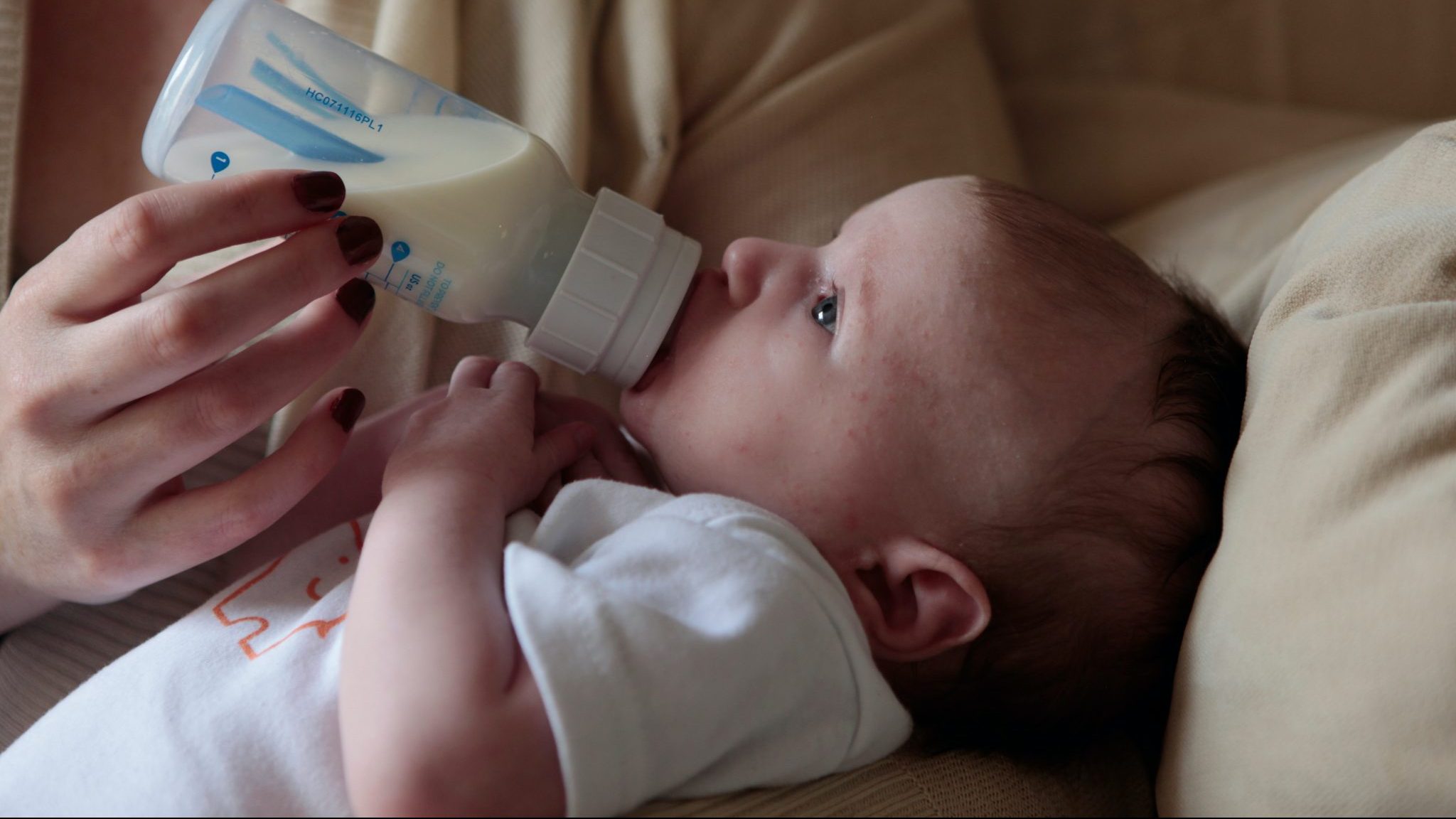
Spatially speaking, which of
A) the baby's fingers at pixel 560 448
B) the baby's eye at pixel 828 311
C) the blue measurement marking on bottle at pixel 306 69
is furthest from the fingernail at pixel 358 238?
the baby's eye at pixel 828 311

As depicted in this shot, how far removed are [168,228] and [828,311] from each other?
49 centimetres

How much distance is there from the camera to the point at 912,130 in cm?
123

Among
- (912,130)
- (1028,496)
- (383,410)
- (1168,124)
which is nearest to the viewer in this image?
(1028,496)

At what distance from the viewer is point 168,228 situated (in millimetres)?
708

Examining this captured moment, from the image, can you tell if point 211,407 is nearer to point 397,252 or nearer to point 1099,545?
point 397,252

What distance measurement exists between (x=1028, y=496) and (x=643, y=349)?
13.0 inches

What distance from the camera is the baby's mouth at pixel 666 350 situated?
94cm

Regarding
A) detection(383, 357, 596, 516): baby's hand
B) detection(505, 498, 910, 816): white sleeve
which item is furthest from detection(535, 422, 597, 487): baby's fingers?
detection(505, 498, 910, 816): white sleeve

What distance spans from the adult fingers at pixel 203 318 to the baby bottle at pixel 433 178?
69mm

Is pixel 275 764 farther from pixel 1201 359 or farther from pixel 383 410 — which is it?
pixel 1201 359

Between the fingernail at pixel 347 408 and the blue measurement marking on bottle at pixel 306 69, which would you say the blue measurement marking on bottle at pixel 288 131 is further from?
the fingernail at pixel 347 408

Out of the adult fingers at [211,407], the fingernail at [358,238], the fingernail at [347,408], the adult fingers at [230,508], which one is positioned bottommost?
the adult fingers at [230,508]

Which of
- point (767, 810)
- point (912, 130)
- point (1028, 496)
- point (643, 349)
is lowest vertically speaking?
point (767, 810)

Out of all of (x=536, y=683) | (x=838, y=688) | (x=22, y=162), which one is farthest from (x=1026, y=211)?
(x=22, y=162)
